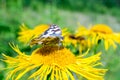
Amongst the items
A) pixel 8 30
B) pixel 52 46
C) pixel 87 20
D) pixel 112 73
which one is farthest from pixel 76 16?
pixel 52 46

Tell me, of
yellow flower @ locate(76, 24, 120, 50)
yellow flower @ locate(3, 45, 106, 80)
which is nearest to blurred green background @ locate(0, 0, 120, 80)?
yellow flower @ locate(76, 24, 120, 50)

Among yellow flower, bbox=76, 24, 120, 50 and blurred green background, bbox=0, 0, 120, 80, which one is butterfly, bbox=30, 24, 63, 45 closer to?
yellow flower, bbox=76, 24, 120, 50

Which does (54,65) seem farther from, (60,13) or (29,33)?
(60,13)

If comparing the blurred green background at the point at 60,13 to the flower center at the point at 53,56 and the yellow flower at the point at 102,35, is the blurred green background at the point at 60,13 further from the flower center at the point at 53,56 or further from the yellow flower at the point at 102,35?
the flower center at the point at 53,56

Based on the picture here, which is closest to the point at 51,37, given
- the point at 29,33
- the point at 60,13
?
the point at 29,33

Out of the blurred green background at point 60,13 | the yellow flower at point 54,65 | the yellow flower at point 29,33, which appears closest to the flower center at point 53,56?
the yellow flower at point 54,65

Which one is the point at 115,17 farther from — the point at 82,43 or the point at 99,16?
the point at 82,43

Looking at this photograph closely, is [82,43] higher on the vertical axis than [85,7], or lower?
lower
